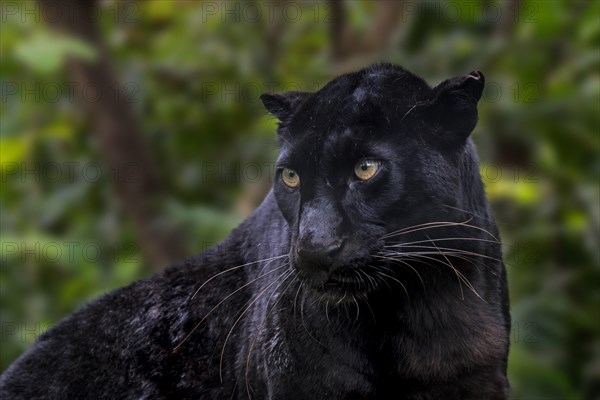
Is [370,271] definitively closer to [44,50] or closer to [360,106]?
[360,106]

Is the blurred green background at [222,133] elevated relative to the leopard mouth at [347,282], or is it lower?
elevated

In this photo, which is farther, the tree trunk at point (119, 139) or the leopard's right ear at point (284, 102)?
the tree trunk at point (119, 139)

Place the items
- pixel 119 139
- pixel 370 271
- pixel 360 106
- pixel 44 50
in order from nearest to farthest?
pixel 370 271, pixel 360 106, pixel 44 50, pixel 119 139

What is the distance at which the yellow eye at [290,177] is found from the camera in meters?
3.25

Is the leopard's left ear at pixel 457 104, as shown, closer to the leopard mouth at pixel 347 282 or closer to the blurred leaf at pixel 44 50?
the leopard mouth at pixel 347 282

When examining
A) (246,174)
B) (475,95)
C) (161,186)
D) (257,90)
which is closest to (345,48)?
(257,90)

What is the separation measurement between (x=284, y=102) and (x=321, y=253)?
2.56ft

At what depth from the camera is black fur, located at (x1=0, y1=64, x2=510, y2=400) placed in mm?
3055

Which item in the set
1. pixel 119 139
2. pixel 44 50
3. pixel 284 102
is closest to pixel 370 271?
pixel 284 102

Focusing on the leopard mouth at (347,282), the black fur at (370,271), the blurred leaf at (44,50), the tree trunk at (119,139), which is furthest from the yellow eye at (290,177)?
the tree trunk at (119,139)

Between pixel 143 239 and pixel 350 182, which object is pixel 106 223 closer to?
pixel 143 239

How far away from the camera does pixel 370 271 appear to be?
9.96 feet

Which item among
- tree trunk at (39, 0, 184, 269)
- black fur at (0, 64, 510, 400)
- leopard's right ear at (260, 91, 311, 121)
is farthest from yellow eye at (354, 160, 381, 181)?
tree trunk at (39, 0, 184, 269)

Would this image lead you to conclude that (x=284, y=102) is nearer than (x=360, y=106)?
No
